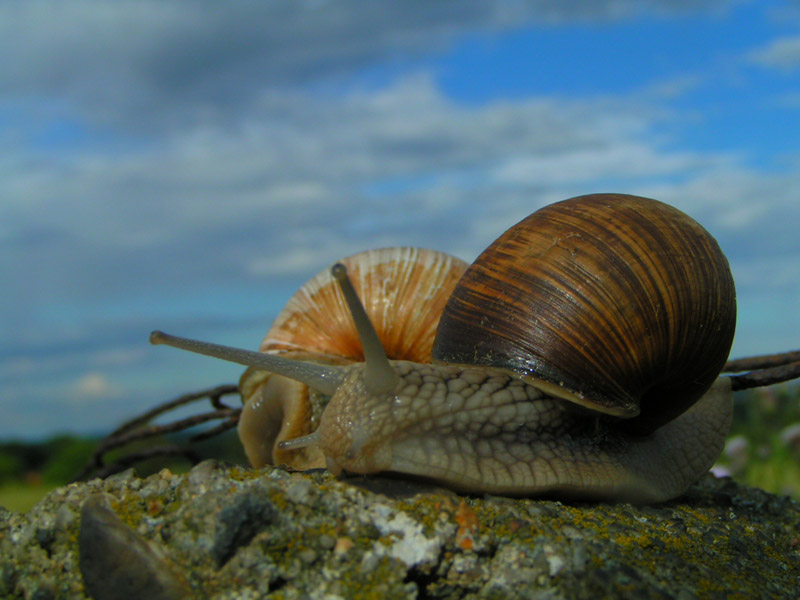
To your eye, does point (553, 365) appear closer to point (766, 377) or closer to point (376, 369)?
point (376, 369)

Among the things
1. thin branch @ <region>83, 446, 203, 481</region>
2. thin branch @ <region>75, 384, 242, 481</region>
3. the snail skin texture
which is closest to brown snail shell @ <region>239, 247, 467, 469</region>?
thin branch @ <region>75, 384, 242, 481</region>

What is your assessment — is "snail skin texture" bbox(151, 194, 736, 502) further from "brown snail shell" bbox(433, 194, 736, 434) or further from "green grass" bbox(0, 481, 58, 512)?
"green grass" bbox(0, 481, 58, 512)

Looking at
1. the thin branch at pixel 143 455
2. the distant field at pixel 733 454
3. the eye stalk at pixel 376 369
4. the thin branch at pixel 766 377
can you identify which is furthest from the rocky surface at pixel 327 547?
the distant field at pixel 733 454

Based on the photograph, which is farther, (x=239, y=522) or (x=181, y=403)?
(x=181, y=403)

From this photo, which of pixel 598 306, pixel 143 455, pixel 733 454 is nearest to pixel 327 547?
pixel 598 306

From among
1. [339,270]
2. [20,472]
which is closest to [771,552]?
[339,270]

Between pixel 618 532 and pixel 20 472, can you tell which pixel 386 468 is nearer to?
pixel 618 532
